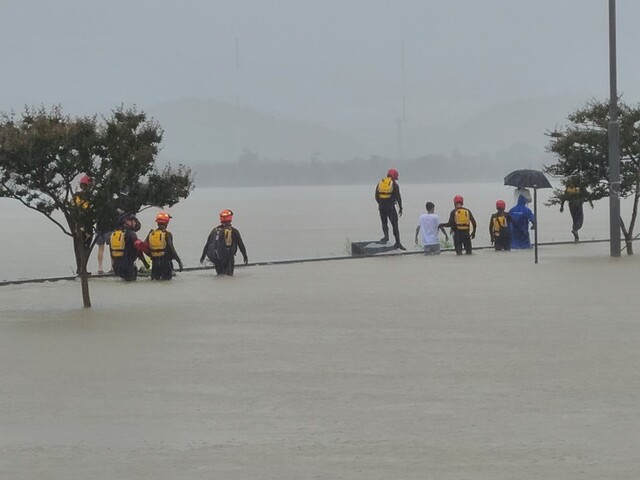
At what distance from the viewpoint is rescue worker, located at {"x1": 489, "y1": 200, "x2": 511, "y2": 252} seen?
3753cm

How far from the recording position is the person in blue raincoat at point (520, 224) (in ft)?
125

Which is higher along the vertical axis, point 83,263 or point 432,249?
point 83,263

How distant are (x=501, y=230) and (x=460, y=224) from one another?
2.40m

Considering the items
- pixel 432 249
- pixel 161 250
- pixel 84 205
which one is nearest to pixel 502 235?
pixel 432 249

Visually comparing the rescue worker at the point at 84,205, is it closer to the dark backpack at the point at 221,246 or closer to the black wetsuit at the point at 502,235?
the dark backpack at the point at 221,246

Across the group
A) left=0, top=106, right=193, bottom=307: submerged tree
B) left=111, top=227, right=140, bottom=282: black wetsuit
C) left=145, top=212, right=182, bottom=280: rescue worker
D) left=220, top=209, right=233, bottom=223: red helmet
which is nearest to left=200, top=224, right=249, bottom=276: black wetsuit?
left=220, top=209, right=233, bottom=223: red helmet

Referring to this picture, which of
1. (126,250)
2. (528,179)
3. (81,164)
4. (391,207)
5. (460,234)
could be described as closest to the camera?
(81,164)

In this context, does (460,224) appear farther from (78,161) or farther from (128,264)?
(78,161)

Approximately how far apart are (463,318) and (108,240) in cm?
1259

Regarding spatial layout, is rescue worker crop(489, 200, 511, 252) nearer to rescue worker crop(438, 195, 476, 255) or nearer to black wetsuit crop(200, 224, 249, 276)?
rescue worker crop(438, 195, 476, 255)

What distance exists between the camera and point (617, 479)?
9.15 m

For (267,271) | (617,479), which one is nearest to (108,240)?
(267,271)

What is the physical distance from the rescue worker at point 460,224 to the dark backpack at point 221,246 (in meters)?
7.39

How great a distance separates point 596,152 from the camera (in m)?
35.4
